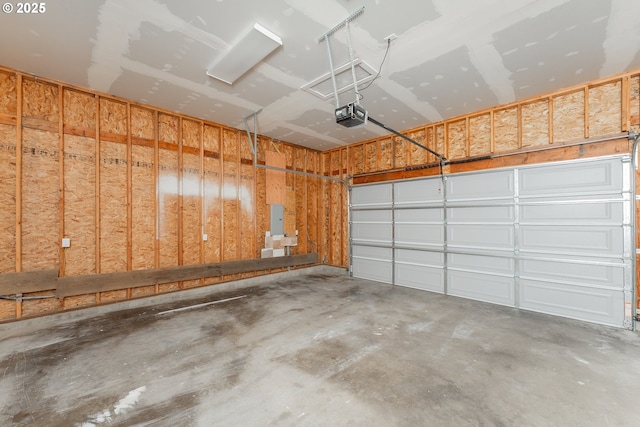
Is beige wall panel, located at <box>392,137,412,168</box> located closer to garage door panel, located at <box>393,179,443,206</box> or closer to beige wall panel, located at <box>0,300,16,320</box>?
garage door panel, located at <box>393,179,443,206</box>

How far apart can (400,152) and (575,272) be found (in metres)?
4.02

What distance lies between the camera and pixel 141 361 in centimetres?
287

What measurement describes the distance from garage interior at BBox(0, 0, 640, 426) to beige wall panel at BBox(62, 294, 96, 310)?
0.03m

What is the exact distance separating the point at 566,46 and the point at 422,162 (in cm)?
306

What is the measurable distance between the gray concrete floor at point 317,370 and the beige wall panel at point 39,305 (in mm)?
163

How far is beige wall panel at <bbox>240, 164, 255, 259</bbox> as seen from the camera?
635cm

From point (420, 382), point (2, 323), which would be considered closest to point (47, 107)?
point (2, 323)

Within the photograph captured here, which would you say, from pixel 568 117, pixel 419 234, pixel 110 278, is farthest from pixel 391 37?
pixel 110 278

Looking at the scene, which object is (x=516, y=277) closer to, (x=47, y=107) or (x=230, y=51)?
(x=230, y=51)

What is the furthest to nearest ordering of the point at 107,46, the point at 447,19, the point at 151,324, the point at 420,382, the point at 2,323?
the point at 151,324 → the point at 2,323 → the point at 107,46 → the point at 447,19 → the point at 420,382

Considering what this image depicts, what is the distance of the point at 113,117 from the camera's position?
463 centimetres

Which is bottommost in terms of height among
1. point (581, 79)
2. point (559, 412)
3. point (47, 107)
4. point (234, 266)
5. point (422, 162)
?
point (559, 412)

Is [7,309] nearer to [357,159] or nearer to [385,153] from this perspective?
[357,159]

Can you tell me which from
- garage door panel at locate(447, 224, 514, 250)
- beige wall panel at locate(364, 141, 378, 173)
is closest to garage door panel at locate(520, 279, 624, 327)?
garage door panel at locate(447, 224, 514, 250)
